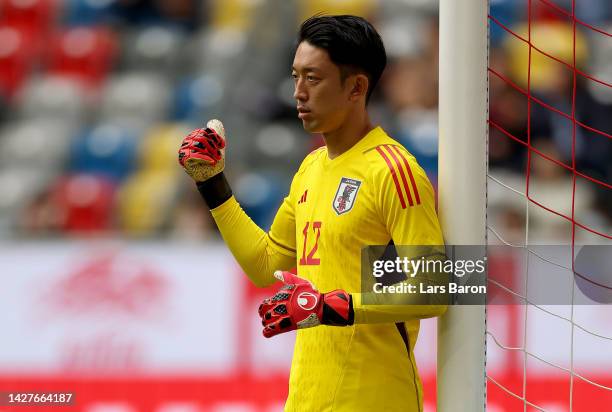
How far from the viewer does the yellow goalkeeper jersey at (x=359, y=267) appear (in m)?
3.01

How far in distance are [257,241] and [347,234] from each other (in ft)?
1.53

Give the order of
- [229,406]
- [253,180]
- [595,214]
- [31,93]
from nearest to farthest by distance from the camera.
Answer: [229,406]
[595,214]
[253,180]
[31,93]

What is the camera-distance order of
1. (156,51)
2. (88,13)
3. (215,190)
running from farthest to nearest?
1. (88,13)
2. (156,51)
3. (215,190)

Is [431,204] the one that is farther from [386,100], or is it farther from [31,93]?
[31,93]

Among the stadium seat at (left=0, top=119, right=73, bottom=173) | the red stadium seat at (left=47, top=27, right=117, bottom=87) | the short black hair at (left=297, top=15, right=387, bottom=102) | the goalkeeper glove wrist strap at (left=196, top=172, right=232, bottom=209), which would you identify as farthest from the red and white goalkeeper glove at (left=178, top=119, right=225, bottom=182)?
the red stadium seat at (left=47, top=27, right=117, bottom=87)

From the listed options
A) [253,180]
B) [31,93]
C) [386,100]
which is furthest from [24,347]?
[31,93]

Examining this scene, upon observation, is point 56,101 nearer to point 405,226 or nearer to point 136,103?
point 136,103

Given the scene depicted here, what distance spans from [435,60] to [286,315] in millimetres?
5164

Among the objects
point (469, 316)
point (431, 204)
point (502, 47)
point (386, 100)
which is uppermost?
point (502, 47)

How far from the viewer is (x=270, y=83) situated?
27.0 ft

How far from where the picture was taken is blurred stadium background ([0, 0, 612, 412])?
5812 mm

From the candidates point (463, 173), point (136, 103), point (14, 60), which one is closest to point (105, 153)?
point (136, 103)

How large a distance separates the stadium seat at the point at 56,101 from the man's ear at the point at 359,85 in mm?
6078

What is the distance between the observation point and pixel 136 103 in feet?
29.3
